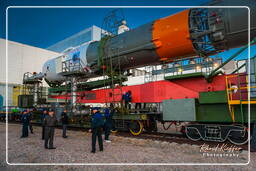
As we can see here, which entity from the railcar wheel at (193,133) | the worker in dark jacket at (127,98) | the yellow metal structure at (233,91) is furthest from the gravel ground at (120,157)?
the worker in dark jacket at (127,98)

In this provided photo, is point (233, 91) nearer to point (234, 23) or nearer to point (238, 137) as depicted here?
point (238, 137)

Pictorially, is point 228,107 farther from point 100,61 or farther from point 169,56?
point 100,61

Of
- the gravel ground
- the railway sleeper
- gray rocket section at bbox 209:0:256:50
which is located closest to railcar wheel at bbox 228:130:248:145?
the railway sleeper

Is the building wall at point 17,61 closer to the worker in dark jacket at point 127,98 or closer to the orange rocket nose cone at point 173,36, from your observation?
the worker in dark jacket at point 127,98

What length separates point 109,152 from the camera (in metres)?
5.95

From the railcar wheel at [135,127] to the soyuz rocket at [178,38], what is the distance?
2998mm

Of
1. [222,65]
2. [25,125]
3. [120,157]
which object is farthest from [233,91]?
[25,125]

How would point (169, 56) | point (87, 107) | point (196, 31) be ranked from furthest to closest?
point (87, 107)
point (169, 56)
point (196, 31)

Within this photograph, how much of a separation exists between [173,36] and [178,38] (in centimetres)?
23

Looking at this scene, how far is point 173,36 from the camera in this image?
23.0 ft

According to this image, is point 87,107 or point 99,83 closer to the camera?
point 99,83
